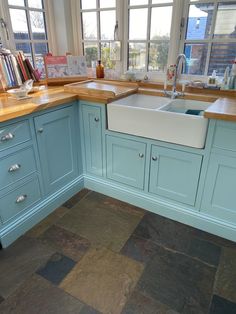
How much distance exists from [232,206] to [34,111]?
153 centimetres

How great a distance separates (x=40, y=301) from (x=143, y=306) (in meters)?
0.58

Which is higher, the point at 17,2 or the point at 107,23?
the point at 17,2

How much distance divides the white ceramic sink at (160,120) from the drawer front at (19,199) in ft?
2.54

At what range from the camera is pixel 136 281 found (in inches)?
56.0

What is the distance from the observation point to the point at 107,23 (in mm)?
2402

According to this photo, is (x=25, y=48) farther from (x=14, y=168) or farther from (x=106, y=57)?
(x=14, y=168)

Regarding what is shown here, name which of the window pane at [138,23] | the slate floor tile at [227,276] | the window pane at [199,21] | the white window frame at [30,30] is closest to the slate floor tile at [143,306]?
the slate floor tile at [227,276]

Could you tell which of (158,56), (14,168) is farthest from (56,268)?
(158,56)

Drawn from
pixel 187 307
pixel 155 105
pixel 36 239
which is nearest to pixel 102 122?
pixel 155 105

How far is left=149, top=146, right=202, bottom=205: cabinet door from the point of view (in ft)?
5.46

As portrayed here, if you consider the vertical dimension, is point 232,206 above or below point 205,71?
below

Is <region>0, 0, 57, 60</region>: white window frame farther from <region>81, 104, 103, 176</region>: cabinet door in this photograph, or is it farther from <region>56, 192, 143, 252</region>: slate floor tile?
<region>56, 192, 143, 252</region>: slate floor tile

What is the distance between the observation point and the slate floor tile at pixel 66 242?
63.7 inches

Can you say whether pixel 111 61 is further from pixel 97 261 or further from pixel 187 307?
pixel 187 307
